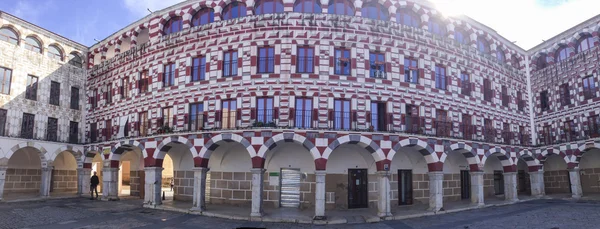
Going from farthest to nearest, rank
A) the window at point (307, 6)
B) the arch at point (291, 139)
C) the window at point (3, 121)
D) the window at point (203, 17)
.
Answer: the window at point (3, 121)
the window at point (203, 17)
the window at point (307, 6)
the arch at point (291, 139)

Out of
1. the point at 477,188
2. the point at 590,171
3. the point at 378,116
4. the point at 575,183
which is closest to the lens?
the point at 378,116

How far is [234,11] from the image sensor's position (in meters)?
22.5

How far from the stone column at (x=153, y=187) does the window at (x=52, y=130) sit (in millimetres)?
10017

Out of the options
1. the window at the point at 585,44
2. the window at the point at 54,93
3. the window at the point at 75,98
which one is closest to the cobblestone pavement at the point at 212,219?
the window at the point at 54,93

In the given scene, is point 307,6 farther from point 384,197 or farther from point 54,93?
point 54,93

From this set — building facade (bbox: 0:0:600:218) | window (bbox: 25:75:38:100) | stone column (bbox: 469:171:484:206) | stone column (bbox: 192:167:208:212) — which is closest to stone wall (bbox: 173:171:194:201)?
building facade (bbox: 0:0:600:218)

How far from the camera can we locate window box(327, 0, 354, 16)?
2173 cm

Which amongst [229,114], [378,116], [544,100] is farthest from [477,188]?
[229,114]

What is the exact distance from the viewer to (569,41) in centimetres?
2888

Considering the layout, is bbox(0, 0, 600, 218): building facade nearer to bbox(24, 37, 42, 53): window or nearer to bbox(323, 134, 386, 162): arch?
bbox(323, 134, 386, 162): arch

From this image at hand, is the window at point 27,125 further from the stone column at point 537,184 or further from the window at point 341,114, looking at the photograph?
the stone column at point 537,184

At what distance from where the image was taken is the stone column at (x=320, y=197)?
58.9 ft

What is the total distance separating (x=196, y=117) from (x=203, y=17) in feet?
20.0

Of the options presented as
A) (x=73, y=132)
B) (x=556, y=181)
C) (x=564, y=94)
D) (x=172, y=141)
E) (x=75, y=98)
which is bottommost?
(x=556, y=181)
